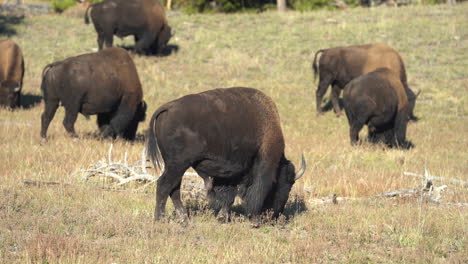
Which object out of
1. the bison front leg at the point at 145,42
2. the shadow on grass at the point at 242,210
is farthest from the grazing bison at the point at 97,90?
the bison front leg at the point at 145,42

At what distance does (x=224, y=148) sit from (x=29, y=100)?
1530 centimetres

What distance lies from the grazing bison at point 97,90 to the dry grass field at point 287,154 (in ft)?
1.99

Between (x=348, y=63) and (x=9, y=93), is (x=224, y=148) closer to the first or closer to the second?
(x=9, y=93)

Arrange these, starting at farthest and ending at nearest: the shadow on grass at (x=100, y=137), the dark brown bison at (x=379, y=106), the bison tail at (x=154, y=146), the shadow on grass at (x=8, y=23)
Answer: the shadow on grass at (x=8, y=23), the dark brown bison at (x=379, y=106), the shadow on grass at (x=100, y=137), the bison tail at (x=154, y=146)

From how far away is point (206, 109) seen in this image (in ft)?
24.8

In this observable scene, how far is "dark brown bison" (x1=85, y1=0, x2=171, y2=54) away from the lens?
23734mm

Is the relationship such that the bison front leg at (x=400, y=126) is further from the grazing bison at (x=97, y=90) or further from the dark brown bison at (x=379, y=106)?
the grazing bison at (x=97, y=90)

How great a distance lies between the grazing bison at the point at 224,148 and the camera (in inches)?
293

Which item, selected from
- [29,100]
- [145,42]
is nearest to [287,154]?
[29,100]

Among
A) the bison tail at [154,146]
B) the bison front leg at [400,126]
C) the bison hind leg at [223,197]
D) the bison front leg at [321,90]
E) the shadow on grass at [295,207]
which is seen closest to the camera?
the bison tail at [154,146]

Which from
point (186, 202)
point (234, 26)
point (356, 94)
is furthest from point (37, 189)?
point (234, 26)

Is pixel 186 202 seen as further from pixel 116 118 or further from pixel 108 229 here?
Result: pixel 116 118

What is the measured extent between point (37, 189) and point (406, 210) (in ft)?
15.9

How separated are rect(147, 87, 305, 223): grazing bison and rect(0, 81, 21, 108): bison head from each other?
43.3ft
